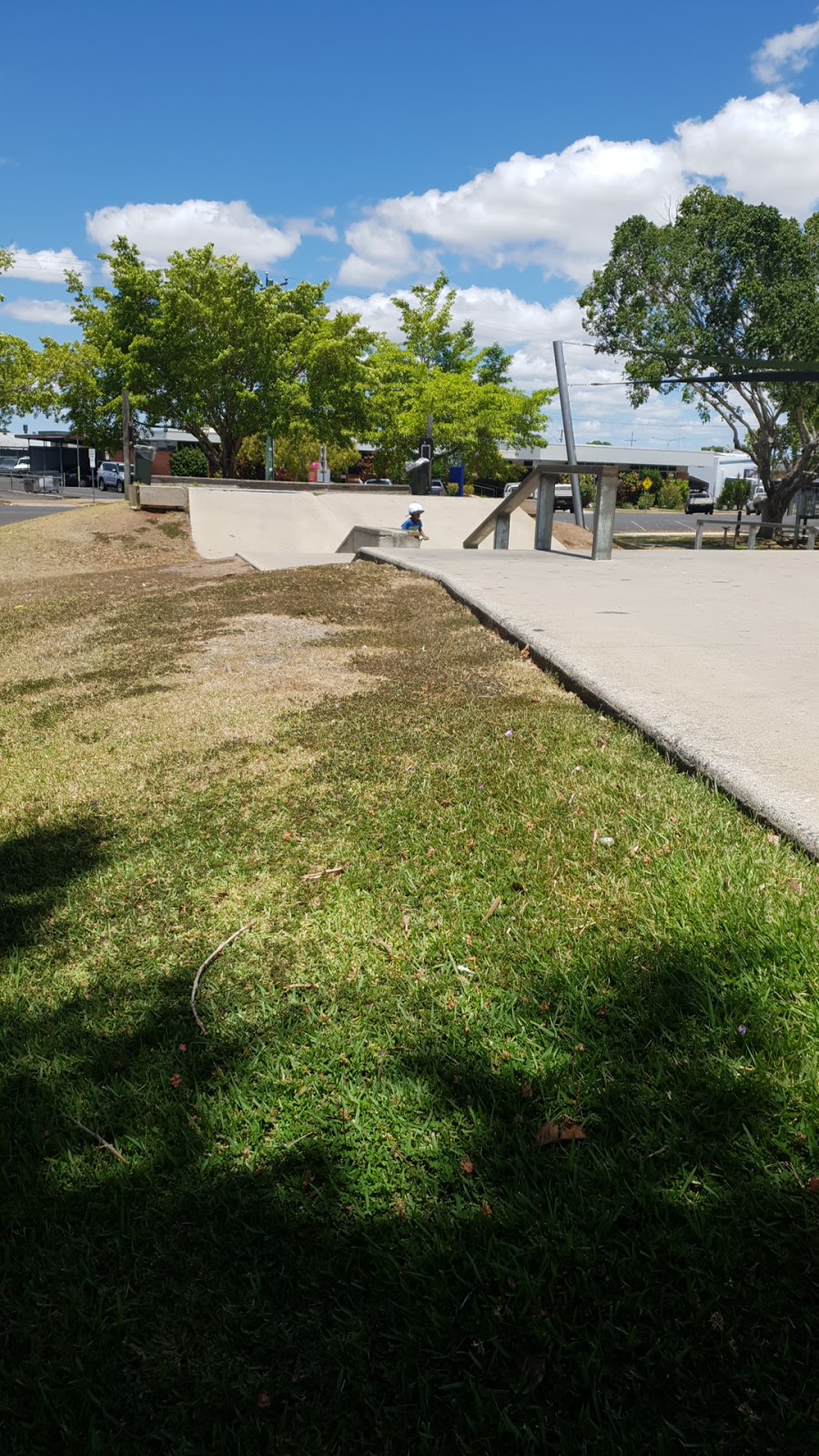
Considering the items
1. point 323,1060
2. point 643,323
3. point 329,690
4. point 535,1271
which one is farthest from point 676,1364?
point 643,323

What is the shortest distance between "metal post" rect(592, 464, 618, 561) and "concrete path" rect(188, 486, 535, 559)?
26.9 ft

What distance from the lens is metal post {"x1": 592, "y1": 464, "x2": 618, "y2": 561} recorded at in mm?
12742

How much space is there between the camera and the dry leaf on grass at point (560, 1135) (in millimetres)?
2039

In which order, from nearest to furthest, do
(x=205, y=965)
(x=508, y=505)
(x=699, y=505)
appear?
(x=205, y=965), (x=508, y=505), (x=699, y=505)

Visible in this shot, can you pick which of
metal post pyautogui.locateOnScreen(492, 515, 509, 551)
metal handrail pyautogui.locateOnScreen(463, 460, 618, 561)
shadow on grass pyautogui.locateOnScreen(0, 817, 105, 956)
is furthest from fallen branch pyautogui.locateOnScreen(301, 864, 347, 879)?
metal post pyautogui.locateOnScreen(492, 515, 509, 551)

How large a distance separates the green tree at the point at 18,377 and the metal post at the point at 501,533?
4076 cm

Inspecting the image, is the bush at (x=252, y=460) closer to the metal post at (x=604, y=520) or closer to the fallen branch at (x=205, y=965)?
the metal post at (x=604, y=520)

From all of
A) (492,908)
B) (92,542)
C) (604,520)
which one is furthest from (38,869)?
(92,542)

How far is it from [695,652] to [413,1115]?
4.23 meters

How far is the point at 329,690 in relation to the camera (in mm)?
5758

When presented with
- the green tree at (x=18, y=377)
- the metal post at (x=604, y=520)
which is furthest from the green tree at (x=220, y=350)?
the metal post at (x=604, y=520)

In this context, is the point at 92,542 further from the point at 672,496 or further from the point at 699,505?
the point at 672,496

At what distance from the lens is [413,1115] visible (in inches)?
85.5

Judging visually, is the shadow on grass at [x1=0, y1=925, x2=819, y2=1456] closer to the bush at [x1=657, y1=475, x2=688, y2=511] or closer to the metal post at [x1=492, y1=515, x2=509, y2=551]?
the metal post at [x1=492, y1=515, x2=509, y2=551]
